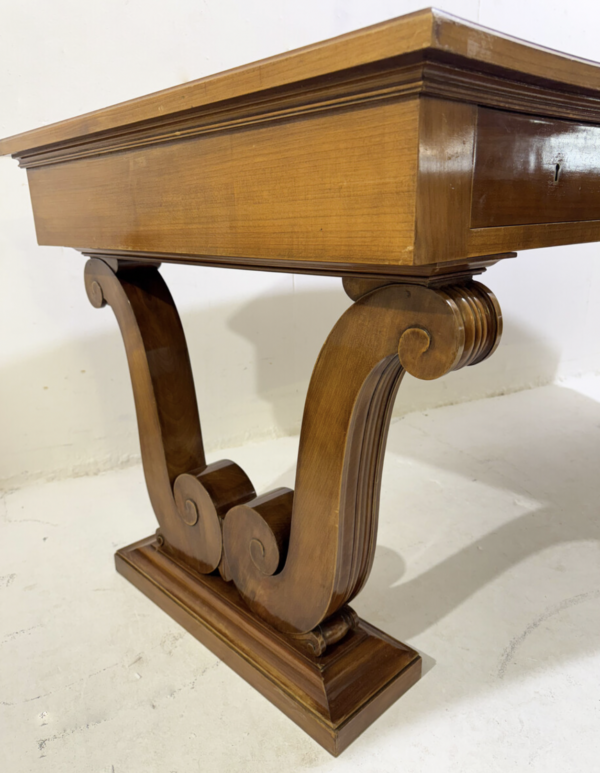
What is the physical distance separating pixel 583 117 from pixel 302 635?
0.89 meters

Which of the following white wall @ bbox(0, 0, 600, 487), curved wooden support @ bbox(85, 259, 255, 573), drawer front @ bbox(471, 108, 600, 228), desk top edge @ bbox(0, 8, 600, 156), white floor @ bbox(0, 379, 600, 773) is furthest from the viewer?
white wall @ bbox(0, 0, 600, 487)

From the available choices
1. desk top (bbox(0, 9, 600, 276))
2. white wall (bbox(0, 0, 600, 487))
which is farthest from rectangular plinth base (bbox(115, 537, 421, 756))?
white wall (bbox(0, 0, 600, 487))

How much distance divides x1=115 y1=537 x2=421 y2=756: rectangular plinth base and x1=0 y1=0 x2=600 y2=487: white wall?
98 centimetres

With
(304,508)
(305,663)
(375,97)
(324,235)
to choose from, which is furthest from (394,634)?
(375,97)

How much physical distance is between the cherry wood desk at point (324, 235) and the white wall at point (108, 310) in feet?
2.40

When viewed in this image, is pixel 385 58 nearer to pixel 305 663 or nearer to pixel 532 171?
pixel 532 171

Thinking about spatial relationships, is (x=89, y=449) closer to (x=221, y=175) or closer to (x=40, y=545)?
(x=40, y=545)

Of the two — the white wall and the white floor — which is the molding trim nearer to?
the white floor

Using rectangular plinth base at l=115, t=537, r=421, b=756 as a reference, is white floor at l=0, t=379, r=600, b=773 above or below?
below

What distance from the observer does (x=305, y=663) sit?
3.36 feet

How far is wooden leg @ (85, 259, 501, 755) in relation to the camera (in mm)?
774

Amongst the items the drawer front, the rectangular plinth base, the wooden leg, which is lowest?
the rectangular plinth base

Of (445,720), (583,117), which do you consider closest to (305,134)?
(583,117)

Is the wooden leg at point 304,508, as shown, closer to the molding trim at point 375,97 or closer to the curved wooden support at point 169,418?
the curved wooden support at point 169,418
